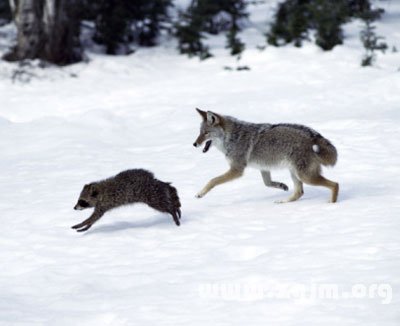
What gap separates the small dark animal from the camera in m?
8.62

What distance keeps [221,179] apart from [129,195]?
5.00 feet

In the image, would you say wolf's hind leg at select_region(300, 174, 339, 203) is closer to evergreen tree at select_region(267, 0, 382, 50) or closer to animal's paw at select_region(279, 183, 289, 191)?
animal's paw at select_region(279, 183, 289, 191)

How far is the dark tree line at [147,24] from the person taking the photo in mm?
21969

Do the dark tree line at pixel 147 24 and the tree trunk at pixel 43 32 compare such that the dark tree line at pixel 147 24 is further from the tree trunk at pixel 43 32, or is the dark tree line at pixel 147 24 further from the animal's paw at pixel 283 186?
the animal's paw at pixel 283 186

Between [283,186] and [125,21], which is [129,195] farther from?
[125,21]

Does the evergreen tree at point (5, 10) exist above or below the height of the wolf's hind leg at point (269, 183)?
below

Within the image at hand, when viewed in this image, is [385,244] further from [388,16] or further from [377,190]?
[388,16]

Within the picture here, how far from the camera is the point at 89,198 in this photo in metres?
8.84

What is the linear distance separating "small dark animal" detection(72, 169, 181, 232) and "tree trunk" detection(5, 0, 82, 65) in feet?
48.3

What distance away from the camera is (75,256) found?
25.2 ft

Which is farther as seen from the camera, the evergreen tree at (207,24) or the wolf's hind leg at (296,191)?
the evergreen tree at (207,24)

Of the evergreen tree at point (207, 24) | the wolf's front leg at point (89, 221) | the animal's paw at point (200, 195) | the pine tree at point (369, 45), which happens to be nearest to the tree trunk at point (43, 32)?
the evergreen tree at point (207, 24)

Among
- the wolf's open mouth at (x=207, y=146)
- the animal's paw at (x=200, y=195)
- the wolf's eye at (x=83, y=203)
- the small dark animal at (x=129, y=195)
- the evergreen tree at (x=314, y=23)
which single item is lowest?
the evergreen tree at (x=314, y=23)

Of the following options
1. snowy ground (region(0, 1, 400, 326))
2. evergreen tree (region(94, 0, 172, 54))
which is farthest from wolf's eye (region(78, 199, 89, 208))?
evergreen tree (region(94, 0, 172, 54))
